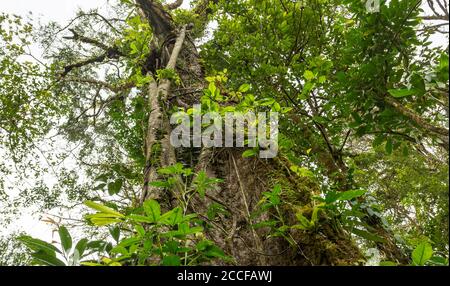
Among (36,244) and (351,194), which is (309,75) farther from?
(36,244)

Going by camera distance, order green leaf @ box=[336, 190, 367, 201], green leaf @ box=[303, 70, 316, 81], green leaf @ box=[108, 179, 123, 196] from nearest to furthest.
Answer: green leaf @ box=[336, 190, 367, 201], green leaf @ box=[303, 70, 316, 81], green leaf @ box=[108, 179, 123, 196]

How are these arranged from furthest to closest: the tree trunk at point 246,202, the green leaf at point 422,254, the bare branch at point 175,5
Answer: the bare branch at point 175,5, the tree trunk at point 246,202, the green leaf at point 422,254

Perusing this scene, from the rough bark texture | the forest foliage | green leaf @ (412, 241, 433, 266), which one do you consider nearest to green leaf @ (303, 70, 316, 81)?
the forest foliage

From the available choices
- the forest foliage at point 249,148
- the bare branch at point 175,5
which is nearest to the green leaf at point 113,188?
the forest foliage at point 249,148

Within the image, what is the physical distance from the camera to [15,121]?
553 centimetres

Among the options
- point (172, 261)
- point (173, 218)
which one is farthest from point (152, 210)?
point (172, 261)

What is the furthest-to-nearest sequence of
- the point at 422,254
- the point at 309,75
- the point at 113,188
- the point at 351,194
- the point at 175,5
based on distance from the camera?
1. the point at 175,5
2. the point at 113,188
3. the point at 309,75
4. the point at 351,194
5. the point at 422,254

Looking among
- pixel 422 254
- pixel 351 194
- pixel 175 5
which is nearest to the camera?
pixel 422 254

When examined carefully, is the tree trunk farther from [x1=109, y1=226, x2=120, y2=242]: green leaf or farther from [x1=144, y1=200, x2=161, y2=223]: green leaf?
[x1=144, y1=200, x2=161, y2=223]: green leaf

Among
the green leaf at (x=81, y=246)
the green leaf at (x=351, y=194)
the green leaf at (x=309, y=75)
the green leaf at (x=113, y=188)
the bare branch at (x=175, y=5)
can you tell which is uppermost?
the bare branch at (x=175, y=5)

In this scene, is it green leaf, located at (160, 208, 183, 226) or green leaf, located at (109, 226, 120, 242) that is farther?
green leaf, located at (109, 226, 120, 242)

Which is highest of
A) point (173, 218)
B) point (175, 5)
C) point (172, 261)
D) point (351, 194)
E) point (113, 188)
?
point (175, 5)

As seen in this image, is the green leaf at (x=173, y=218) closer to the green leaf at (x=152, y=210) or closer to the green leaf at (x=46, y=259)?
the green leaf at (x=152, y=210)
